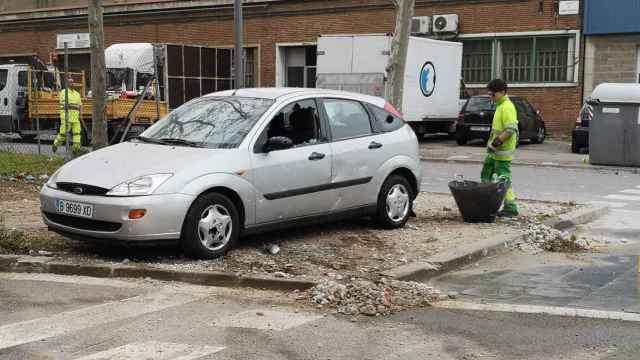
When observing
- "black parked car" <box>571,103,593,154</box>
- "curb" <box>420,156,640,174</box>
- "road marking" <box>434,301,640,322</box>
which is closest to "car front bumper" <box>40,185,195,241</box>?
"road marking" <box>434,301,640,322</box>

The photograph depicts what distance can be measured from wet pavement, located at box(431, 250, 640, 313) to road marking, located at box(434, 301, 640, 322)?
15 cm

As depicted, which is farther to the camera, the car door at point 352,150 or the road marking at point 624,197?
the road marking at point 624,197

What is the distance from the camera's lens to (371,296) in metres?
6.50

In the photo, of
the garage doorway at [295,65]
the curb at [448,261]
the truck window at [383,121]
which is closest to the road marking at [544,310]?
the curb at [448,261]

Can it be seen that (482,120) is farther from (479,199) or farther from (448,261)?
(448,261)

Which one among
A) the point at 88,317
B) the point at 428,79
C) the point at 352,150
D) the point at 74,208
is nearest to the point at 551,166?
the point at 428,79

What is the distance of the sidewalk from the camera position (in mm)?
20031

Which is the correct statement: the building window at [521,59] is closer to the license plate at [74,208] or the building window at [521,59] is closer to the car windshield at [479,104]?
the car windshield at [479,104]

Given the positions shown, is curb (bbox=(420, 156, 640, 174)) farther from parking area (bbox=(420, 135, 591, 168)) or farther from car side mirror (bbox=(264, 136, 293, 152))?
car side mirror (bbox=(264, 136, 293, 152))

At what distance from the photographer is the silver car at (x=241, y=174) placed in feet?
23.9

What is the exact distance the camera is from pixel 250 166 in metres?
7.82

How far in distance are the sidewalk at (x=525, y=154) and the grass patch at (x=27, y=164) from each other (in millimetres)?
9565

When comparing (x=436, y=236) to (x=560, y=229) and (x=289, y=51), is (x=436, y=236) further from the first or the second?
(x=289, y=51)

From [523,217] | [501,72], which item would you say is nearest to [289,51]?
[501,72]
